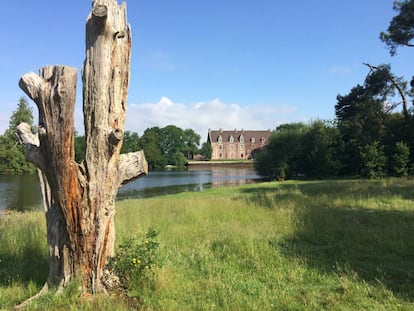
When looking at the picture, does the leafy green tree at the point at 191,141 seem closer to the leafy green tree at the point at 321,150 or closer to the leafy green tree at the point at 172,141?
the leafy green tree at the point at 172,141

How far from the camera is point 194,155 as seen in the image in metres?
120

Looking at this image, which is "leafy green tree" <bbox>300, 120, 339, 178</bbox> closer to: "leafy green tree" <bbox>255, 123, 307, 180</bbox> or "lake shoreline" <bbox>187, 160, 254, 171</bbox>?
"leafy green tree" <bbox>255, 123, 307, 180</bbox>

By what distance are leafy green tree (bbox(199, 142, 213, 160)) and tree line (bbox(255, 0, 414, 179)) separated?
235 feet

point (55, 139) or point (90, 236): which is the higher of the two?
point (55, 139)

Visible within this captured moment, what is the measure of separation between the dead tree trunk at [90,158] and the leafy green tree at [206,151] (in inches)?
4415

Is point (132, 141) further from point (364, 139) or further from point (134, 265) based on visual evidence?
point (134, 265)

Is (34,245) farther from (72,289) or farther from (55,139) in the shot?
(55,139)

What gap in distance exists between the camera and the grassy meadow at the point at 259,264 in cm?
421

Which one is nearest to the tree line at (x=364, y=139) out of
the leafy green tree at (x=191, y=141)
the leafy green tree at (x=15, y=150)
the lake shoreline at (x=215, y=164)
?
the leafy green tree at (x=15, y=150)

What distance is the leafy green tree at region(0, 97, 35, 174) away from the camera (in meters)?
57.0

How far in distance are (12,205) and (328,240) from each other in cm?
2247

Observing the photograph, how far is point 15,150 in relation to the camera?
59125 millimetres

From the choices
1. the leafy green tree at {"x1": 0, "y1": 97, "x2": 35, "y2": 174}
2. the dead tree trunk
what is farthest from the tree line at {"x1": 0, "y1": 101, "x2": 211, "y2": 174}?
the dead tree trunk

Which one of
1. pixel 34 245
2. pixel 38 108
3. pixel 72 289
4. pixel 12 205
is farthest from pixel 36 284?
pixel 12 205
